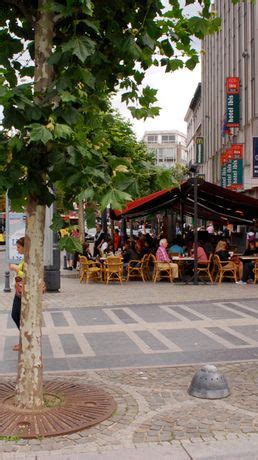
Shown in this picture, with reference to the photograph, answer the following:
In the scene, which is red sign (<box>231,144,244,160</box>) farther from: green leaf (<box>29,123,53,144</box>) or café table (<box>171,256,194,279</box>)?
green leaf (<box>29,123,53,144</box>)

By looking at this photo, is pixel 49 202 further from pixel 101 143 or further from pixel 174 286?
pixel 174 286

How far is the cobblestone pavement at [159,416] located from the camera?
15.4 ft

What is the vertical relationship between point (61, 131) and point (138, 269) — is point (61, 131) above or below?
above

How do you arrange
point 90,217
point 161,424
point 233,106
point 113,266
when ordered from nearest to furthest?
1. point 90,217
2. point 161,424
3. point 113,266
4. point 233,106

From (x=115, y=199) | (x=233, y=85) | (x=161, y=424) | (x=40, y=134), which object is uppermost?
(x=233, y=85)

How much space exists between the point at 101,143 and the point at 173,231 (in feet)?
72.0

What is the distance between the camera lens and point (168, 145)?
163 metres

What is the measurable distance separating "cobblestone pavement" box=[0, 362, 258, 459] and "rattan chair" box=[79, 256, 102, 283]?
10222mm

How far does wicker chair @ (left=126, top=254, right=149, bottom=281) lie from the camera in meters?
17.6

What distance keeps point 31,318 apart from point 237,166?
30631mm

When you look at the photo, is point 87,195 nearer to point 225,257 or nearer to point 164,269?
point 164,269

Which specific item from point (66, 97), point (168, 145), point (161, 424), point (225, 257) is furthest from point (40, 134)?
point (168, 145)

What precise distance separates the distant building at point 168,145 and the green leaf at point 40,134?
149m

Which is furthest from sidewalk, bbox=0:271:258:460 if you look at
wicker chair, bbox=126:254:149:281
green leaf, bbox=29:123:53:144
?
wicker chair, bbox=126:254:149:281
